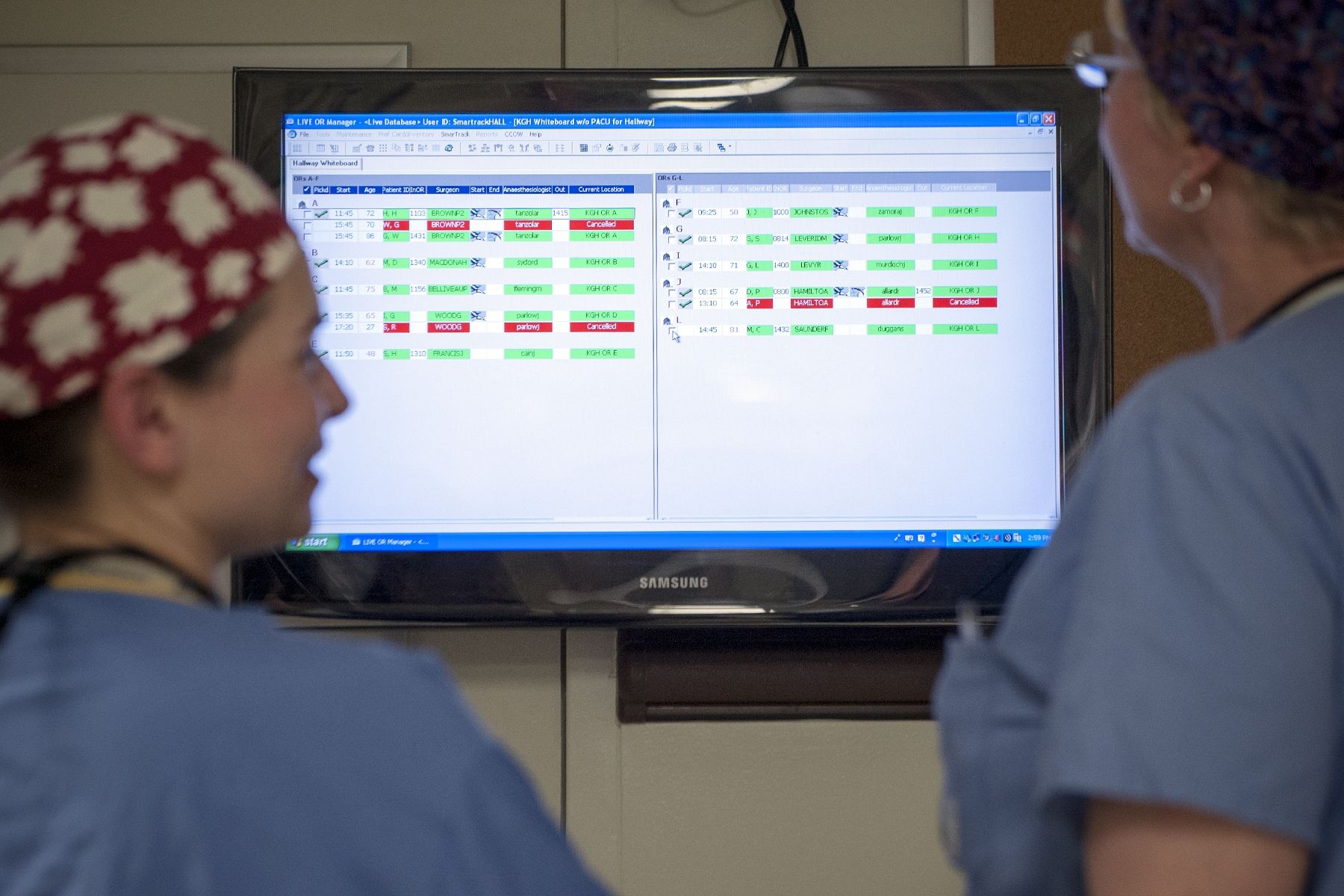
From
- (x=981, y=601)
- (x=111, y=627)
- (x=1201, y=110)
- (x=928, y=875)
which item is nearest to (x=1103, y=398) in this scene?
(x=981, y=601)

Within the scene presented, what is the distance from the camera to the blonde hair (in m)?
0.83

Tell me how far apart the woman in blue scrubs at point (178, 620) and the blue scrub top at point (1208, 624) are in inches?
13.4

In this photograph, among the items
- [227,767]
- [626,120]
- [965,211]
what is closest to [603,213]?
[626,120]

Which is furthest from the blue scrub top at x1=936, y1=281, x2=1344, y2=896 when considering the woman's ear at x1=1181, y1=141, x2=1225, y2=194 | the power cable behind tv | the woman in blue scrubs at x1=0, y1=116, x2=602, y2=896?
the power cable behind tv

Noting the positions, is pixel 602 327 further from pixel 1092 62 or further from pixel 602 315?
pixel 1092 62

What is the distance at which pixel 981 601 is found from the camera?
1754 millimetres

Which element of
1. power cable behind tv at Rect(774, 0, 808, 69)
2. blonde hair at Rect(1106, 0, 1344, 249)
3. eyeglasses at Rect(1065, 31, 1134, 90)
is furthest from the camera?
power cable behind tv at Rect(774, 0, 808, 69)

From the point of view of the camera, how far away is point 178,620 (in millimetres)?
781

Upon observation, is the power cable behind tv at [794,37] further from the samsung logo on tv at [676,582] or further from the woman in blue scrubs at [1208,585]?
the woman in blue scrubs at [1208,585]

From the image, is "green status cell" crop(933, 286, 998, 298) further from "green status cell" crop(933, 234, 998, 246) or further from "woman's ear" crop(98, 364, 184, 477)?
"woman's ear" crop(98, 364, 184, 477)

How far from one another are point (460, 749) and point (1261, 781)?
1.55 ft

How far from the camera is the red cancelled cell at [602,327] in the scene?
176cm

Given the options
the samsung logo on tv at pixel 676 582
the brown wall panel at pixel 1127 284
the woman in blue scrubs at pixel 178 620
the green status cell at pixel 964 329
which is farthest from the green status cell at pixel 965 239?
the woman in blue scrubs at pixel 178 620

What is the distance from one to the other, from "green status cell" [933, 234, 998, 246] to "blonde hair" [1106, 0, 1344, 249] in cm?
91
